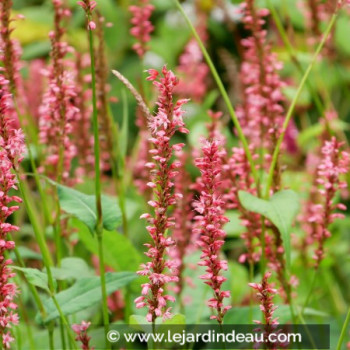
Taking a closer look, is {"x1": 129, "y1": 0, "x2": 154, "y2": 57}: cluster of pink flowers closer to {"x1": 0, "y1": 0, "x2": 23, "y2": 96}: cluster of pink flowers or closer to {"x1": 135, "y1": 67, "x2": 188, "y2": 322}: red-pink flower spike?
{"x1": 0, "y1": 0, "x2": 23, "y2": 96}: cluster of pink flowers

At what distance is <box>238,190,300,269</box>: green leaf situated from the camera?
1041 mm

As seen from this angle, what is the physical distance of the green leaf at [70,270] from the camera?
1172 millimetres

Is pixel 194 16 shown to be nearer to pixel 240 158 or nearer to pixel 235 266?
pixel 235 266

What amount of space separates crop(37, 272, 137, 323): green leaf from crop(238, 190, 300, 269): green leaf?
0.20 metres

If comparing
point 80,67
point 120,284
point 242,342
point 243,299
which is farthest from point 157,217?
point 243,299

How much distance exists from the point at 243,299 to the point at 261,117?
59 cm

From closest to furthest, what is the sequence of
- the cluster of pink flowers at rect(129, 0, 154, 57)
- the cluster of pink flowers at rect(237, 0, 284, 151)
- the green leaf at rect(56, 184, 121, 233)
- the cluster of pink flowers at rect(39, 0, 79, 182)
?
the green leaf at rect(56, 184, 121, 233) → the cluster of pink flowers at rect(39, 0, 79, 182) → the cluster of pink flowers at rect(237, 0, 284, 151) → the cluster of pink flowers at rect(129, 0, 154, 57)

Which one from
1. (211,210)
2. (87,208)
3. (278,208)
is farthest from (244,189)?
(211,210)

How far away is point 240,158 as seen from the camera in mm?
1225

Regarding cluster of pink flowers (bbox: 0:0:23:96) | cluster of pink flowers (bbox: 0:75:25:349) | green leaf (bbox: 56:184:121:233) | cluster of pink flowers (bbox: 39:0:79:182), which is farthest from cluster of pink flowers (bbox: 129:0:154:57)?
cluster of pink flowers (bbox: 0:75:25:349)

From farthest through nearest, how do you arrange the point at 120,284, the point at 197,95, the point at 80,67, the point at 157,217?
the point at 197,95, the point at 80,67, the point at 120,284, the point at 157,217

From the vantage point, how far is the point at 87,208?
109 cm

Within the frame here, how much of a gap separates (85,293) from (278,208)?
32cm

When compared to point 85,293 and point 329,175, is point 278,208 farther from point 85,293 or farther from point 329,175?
point 85,293
